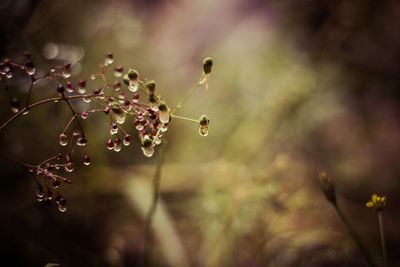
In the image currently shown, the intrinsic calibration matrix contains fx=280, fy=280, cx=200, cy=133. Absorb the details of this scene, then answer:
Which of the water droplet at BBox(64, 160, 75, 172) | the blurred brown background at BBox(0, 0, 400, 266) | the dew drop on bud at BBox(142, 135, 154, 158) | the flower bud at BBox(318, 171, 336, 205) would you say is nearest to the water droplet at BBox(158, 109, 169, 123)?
the dew drop on bud at BBox(142, 135, 154, 158)

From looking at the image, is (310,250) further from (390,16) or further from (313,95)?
(390,16)

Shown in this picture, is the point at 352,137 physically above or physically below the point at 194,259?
above

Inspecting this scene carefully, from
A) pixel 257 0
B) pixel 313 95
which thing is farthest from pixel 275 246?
pixel 257 0

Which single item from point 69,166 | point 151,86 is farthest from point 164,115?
point 69,166

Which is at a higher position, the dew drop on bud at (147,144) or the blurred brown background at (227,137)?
the blurred brown background at (227,137)

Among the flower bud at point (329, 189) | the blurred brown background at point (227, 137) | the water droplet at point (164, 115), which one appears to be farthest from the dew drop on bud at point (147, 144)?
the blurred brown background at point (227, 137)

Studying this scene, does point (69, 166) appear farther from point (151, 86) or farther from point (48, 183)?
point (151, 86)

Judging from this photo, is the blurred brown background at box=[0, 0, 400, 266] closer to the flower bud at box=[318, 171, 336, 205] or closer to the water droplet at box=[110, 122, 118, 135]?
the flower bud at box=[318, 171, 336, 205]

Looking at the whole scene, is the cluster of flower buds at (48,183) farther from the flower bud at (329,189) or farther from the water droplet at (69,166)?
the flower bud at (329,189)
